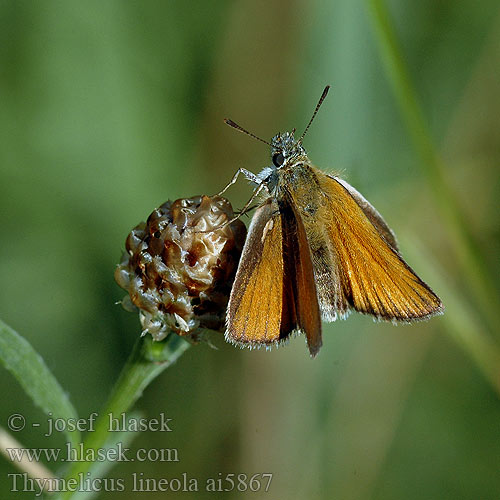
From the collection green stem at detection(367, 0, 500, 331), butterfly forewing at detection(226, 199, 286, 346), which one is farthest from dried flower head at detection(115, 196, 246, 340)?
green stem at detection(367, 0, 500, 331)

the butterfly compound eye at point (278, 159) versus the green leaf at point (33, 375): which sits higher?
the butterfly compound eye at point (278, 159)

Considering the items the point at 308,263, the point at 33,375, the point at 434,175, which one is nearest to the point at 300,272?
the point at 308,263

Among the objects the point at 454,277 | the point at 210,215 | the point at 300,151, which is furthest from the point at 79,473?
the point at 454,277

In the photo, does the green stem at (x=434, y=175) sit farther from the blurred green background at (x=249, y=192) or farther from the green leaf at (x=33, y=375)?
the green leaf at (x=33, y=375)

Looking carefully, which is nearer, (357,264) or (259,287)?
(259,287)

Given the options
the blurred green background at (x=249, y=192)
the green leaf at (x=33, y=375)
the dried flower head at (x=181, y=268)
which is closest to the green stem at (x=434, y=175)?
the blurred green background at (x=249, y=192)

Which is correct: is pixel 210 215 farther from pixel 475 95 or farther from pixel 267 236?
pixel 475 95

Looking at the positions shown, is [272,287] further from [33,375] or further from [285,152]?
[33,375]

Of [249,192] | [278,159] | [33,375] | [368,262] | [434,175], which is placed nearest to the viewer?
[33,375]
